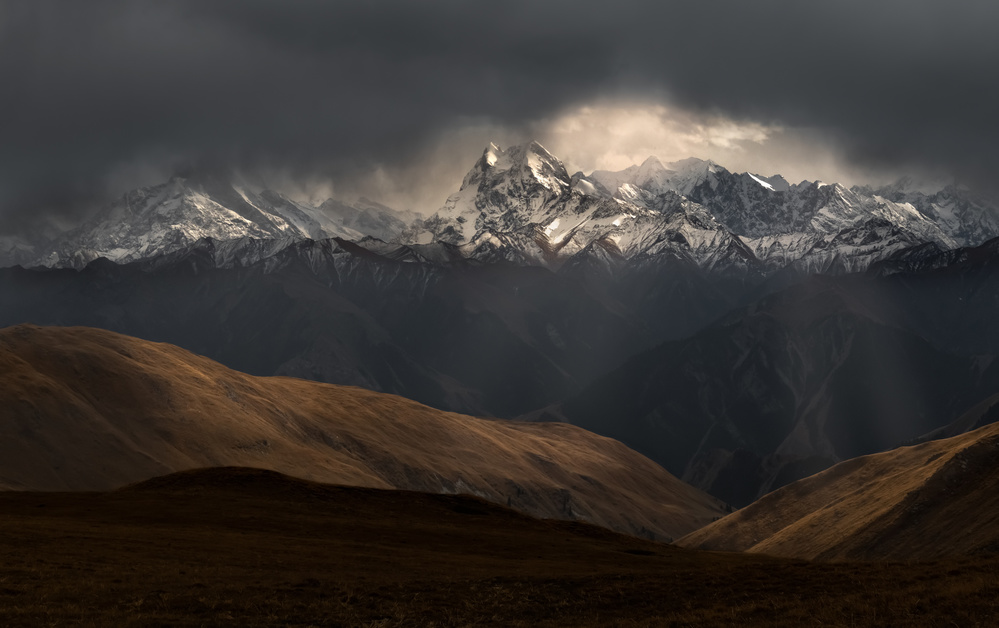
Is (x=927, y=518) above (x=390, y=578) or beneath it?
above

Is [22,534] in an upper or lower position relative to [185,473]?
lower

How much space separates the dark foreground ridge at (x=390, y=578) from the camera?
4288 cm

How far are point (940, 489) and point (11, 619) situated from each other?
468 feet

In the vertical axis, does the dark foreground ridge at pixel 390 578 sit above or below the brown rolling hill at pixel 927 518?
below

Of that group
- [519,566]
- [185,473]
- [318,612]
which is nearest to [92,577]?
[318,612]

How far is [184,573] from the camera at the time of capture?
2128 inches

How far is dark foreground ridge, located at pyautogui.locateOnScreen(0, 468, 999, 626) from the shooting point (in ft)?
141

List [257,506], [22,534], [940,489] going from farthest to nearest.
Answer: [940,489], [257,506], [22,534]

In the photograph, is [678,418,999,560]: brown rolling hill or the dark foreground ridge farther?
[678,418,999,560]: brown rolling hill

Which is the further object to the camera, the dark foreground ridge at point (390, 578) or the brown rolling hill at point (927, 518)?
the brown rolling hill at point (927, 518)

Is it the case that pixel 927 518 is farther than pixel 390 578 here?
Yes

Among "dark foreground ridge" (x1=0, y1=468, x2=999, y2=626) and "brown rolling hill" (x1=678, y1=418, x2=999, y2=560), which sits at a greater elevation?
"brown rolling hill" (x1=678, y1=418, x2=999, y2=560)

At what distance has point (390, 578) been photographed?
188 feet

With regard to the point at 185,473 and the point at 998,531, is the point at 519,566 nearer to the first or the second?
the point at 185,473
